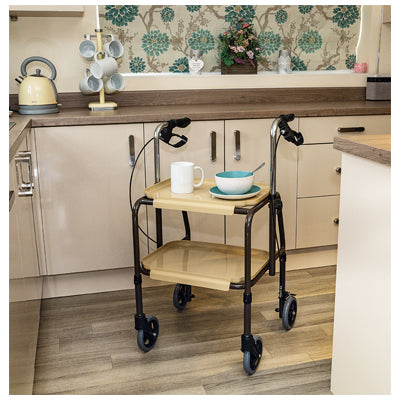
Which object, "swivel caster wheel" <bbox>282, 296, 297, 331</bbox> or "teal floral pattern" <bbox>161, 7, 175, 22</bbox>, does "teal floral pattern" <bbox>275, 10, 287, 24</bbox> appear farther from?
"swivel caster wheel" <bbox>282, 296, 297, 331</bbox>

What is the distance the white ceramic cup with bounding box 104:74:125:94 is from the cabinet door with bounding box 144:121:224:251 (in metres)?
0.45

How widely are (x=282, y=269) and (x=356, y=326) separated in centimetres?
70

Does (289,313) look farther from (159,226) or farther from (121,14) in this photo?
(121,14)

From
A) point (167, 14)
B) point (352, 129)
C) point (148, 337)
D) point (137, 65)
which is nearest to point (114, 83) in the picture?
point (137, 65)

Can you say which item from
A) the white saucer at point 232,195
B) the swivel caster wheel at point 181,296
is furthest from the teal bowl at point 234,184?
the swivel caster wheel at point 181,296

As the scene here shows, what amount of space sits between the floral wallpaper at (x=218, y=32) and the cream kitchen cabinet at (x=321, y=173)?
784 millimetres

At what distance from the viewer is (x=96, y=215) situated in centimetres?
264

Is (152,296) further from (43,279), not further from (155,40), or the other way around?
(155,40)

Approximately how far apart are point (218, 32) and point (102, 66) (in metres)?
0.89

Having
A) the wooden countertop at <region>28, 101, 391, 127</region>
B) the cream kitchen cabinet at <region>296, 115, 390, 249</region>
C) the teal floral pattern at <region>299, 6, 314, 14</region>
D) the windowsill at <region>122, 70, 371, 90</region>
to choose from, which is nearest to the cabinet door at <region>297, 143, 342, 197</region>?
the cream kitchen cabinet at <region>296, 115, 390, 249</region>

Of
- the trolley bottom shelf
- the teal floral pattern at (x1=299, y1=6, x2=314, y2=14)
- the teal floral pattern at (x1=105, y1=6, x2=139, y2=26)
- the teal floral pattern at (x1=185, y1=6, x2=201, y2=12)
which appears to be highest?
the teal floral pattern at (x1=299, y1=6, x2=314, y2=14)

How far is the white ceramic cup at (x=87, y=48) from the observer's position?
2840 mm

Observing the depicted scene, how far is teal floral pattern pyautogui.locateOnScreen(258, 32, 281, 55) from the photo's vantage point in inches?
133

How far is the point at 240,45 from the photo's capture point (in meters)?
3.20
